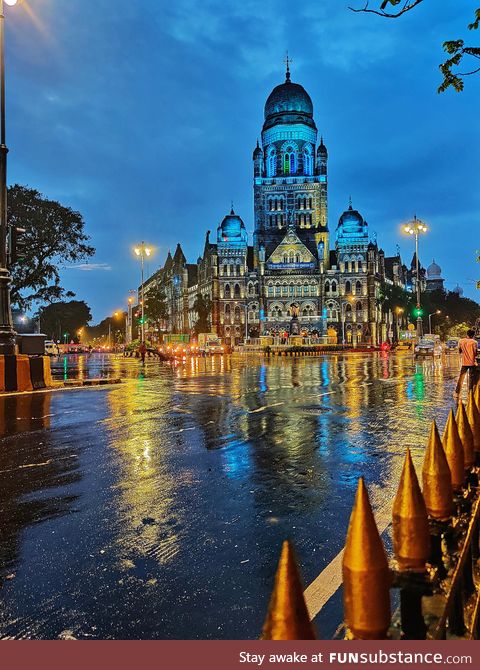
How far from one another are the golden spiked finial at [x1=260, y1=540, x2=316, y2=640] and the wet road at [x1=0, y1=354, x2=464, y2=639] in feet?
4.61

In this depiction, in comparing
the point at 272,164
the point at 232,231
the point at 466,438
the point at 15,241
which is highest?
the point at 272,164

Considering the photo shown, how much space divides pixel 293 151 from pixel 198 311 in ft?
126

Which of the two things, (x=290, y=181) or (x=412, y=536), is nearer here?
(x=412, y=536)

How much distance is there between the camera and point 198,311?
354 ft

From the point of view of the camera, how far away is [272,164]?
4247 inches

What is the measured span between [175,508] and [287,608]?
144 inches

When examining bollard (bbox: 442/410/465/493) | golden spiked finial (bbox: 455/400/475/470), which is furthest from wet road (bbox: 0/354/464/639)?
golden spiked finial (bbox: 455/400/475/470)

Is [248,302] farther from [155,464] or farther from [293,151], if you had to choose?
[155,464]

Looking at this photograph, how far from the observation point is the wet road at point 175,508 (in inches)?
122

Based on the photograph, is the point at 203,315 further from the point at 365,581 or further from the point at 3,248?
the point at 365,581

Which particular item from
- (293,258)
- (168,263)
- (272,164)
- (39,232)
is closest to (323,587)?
(39,232)

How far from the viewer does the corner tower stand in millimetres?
105562

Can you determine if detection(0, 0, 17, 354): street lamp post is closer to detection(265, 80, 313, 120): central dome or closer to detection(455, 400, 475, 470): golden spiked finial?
detection(455, 400, 475, 470): golden spiked finial
